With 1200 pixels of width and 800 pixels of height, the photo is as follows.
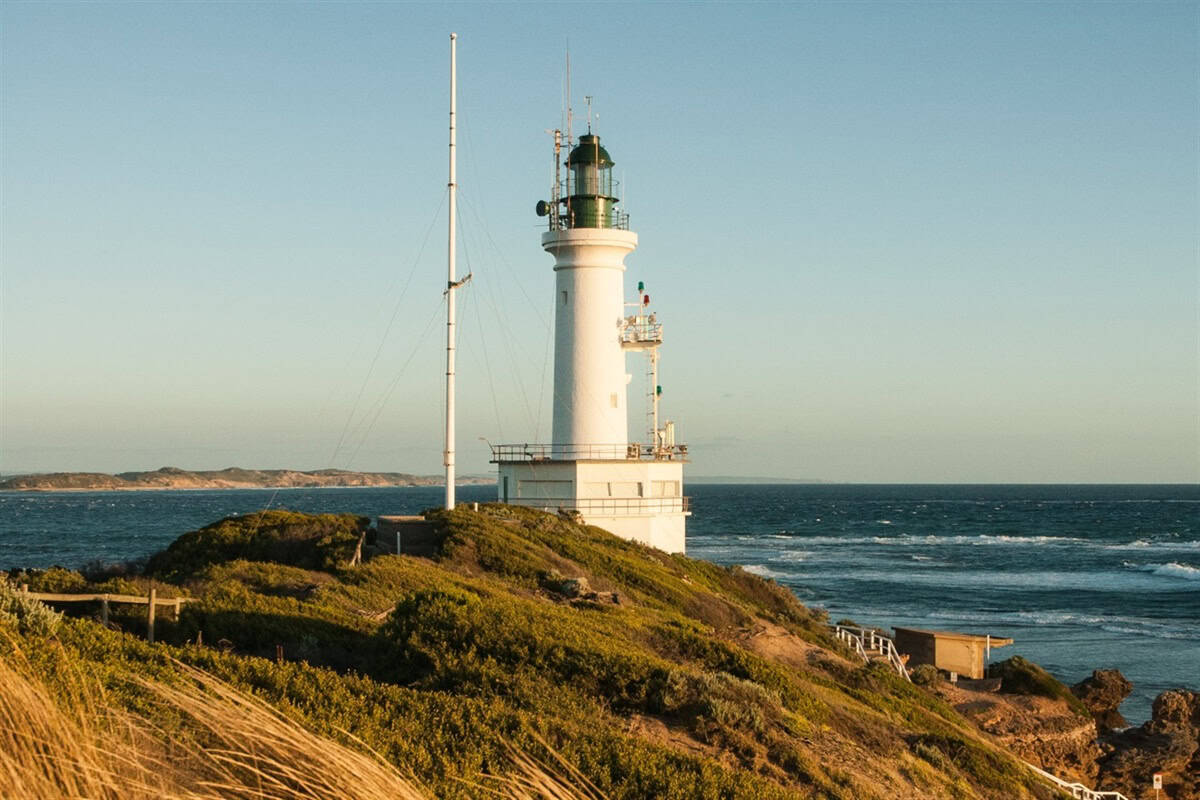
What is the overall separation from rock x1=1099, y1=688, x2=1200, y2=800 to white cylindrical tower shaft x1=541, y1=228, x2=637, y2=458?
14.9 m

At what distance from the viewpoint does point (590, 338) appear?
32.9 metres

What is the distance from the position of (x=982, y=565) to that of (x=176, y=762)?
5846cm

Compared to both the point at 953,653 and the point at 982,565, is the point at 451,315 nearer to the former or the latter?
the point at 953,653

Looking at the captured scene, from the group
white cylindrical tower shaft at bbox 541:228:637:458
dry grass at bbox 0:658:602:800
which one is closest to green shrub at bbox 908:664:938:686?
white cylindrical tower shaft at bbox 541:228:637:458

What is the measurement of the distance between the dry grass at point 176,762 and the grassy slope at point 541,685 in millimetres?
1202

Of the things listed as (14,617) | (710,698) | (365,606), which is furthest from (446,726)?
(365,606)

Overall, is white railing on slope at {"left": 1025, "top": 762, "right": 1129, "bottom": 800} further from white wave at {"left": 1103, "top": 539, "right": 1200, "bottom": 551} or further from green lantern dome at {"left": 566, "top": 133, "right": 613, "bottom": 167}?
white wave at {"left": 1103, "top": 539, "right": 1200, "bottom": 551}

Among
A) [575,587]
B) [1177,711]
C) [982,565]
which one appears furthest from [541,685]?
[982,565]

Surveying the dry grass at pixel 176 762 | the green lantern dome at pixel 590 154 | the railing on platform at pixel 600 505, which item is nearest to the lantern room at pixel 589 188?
the green lantern dome at pixel 590 154

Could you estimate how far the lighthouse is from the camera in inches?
1275

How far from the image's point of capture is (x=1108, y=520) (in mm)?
101562

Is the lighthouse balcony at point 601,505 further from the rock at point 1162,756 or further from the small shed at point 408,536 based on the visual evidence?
the rock at point 1162,756

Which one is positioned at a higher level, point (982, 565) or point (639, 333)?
point (639, 333)

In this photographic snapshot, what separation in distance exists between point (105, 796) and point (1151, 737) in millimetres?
21127
